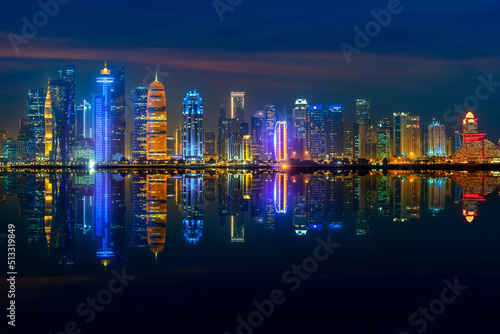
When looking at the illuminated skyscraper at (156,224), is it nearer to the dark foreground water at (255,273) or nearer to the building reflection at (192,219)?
the dark foreground water at (255,273)

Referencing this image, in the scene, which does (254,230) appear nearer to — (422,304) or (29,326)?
(422,304)

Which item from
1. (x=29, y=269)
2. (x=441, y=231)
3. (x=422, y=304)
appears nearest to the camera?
(x=422, y=304)

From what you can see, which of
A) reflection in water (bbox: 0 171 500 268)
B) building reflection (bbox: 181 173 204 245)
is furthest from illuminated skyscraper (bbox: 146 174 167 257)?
building reflection (bbox: 181 173 204 245)

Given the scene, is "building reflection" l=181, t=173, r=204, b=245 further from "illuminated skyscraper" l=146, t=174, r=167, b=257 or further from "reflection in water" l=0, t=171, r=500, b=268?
"illuminated skyscraper" l=146, t=174, r=167, b=257

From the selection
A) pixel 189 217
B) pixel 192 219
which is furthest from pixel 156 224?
pixel 189 217

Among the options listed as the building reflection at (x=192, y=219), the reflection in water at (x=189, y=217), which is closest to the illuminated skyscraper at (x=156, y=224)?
the reflection in water at (x=189, y=217)

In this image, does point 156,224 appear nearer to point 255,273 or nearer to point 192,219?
point 192,219

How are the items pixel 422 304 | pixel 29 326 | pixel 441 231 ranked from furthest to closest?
A: pixel 441 231
pixel 422 304
pixel 29 326

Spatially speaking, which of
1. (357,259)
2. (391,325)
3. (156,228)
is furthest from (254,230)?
(391,325)
